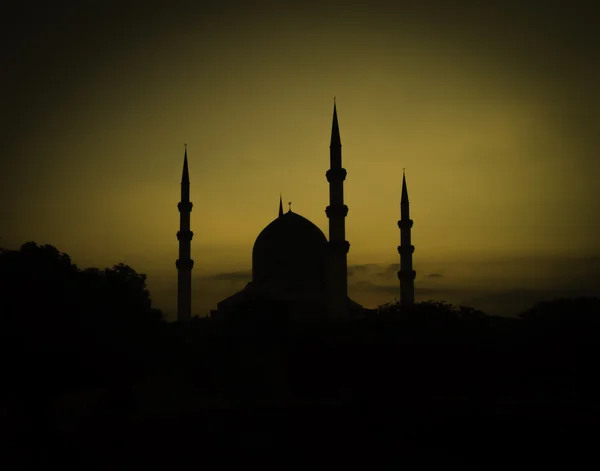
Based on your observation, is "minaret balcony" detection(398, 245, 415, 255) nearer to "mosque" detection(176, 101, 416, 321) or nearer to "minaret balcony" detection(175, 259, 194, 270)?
"mosque" detection(176, 101, 416, 321)

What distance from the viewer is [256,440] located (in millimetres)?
18703

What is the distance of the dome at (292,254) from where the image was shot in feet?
138

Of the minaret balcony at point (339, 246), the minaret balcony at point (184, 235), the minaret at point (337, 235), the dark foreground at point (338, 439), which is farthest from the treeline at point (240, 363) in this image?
the minaret balcony at point (184, 235)

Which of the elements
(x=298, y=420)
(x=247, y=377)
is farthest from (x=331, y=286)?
(x=298, y=420)

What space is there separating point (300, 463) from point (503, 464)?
191 inches

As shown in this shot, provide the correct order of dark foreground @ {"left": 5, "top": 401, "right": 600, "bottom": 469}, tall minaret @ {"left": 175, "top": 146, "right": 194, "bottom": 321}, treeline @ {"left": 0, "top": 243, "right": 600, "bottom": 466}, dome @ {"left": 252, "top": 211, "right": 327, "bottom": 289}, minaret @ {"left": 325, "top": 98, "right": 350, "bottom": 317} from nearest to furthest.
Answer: treeline @ {"left": 0, "top": 243, "right": 600, "bottom": 466} < dark foreground @ {"left": 5, "top": 401, "right": 600, "bottom": 469} < minaret @ {"left": 325, "top": 98, "right": 350, "bottom": 317} < tall minaret @ {"left": 175, "top": 146, "right": 194, "bottom": 321} < dome @ {"left": 252, "top": 211, "right": 327, "bottom": 289}

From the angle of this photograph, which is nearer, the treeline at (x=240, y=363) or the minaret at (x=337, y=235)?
the treeline at (x=240, y=363)

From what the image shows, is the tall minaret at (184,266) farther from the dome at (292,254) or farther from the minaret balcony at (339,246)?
the minaret balcony at (339,246)

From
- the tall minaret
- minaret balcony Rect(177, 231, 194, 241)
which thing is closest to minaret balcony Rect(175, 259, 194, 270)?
the tall minaret

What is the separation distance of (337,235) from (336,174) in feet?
10.4

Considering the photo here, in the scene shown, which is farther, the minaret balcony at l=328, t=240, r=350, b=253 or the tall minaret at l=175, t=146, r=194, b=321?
the tall minaret at l=175, t=146, r=194, b=321

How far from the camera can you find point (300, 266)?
42031 millimetres

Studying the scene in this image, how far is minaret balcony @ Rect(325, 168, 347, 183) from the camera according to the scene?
35.7 metres

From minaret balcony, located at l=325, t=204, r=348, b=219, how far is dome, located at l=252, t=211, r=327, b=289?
7.08 metres
